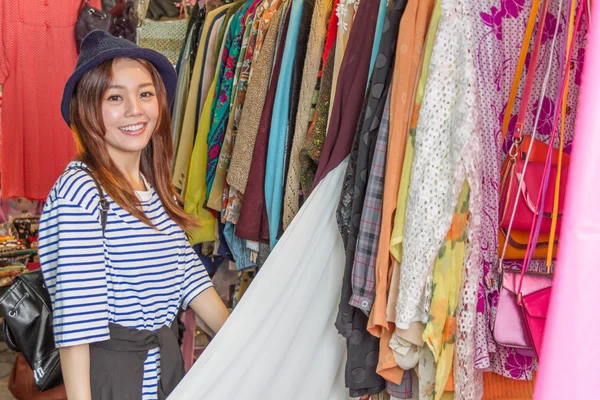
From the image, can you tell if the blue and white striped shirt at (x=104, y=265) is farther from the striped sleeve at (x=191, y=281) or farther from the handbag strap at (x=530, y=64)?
the handbag strap at (x=530, y=64)

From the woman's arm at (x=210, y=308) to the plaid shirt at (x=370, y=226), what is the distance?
604 millimetres

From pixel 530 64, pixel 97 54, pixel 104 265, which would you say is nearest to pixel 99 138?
pixel 97 54

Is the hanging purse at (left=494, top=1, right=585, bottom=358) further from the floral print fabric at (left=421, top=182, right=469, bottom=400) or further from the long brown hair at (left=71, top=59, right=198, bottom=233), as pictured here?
the long brown hair at (left=71, top=59, right=198, bottom=233)

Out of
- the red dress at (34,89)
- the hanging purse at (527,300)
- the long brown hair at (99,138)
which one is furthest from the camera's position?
the red dress at (34,89)

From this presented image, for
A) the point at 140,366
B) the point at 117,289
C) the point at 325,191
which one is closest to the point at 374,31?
the point at 325,191

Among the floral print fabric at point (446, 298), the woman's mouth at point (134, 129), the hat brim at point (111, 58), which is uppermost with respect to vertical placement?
the hat brim at point (111, 58)

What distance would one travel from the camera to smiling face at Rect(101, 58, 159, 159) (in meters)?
1.71

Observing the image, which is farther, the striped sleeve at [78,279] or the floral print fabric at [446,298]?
the striped sleeve at [78,279]

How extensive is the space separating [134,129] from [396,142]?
0.75 metres

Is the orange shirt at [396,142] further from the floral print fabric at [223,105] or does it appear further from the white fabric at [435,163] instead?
the floral print fabric at [223,105]

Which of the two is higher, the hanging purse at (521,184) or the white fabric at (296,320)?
the hanging purse at (521,184)

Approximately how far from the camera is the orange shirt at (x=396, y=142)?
1.40 metres

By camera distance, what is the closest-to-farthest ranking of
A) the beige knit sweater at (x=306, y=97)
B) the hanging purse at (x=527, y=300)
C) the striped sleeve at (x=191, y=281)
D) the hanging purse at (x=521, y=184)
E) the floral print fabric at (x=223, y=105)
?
the hanging purse at (x=527, y=300)
the hanging purse at (x=521, y=184)
the striped sleeve at (x=191, y=281)
the beige knit sweater at (x=306, y=97)
the floral print fabric at (x=223, y=105)

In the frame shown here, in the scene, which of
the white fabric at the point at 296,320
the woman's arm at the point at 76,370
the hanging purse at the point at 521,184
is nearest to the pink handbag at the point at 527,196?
the hanging purse at the point at 521,184
